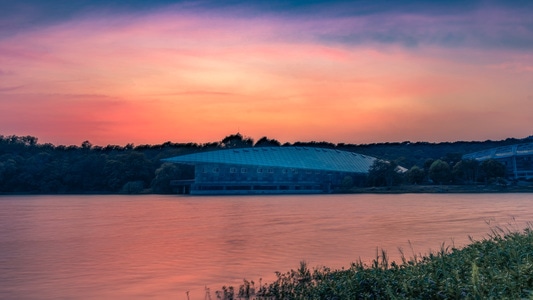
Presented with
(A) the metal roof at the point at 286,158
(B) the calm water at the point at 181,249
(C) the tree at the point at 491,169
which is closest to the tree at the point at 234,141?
(A) the metal roof at the point at 286,158

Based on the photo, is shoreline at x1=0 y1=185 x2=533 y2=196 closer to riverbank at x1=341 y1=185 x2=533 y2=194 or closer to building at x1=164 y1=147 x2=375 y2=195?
riverbank at x1=341 y1=185 x2=533 y2=194

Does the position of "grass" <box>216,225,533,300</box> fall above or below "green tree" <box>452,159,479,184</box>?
below

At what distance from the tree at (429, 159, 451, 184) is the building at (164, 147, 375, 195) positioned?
1951 centimetres

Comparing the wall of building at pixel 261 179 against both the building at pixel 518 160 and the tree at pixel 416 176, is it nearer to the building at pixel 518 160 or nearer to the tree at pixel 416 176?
the tree at pixel 416 176

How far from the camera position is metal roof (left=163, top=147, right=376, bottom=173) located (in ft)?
421

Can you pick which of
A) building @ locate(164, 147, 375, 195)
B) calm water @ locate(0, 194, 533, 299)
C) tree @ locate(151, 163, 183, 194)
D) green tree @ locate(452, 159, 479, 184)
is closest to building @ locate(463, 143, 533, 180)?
green tree @ locate(452, 159, 479, 184)

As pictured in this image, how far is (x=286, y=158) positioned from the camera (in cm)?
13500

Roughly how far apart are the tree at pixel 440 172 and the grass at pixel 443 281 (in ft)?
338

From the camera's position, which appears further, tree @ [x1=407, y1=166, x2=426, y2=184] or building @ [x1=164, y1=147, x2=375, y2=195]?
building @ [x1=164, y1=147, x2=375, y2=195]

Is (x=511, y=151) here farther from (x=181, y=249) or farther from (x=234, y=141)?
(x=181, y=249)

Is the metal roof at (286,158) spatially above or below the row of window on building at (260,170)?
above

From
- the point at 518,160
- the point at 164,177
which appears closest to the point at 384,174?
the point at 518,160

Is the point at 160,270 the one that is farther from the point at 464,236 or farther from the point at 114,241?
the point at 464,236

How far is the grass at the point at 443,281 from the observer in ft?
32.9
